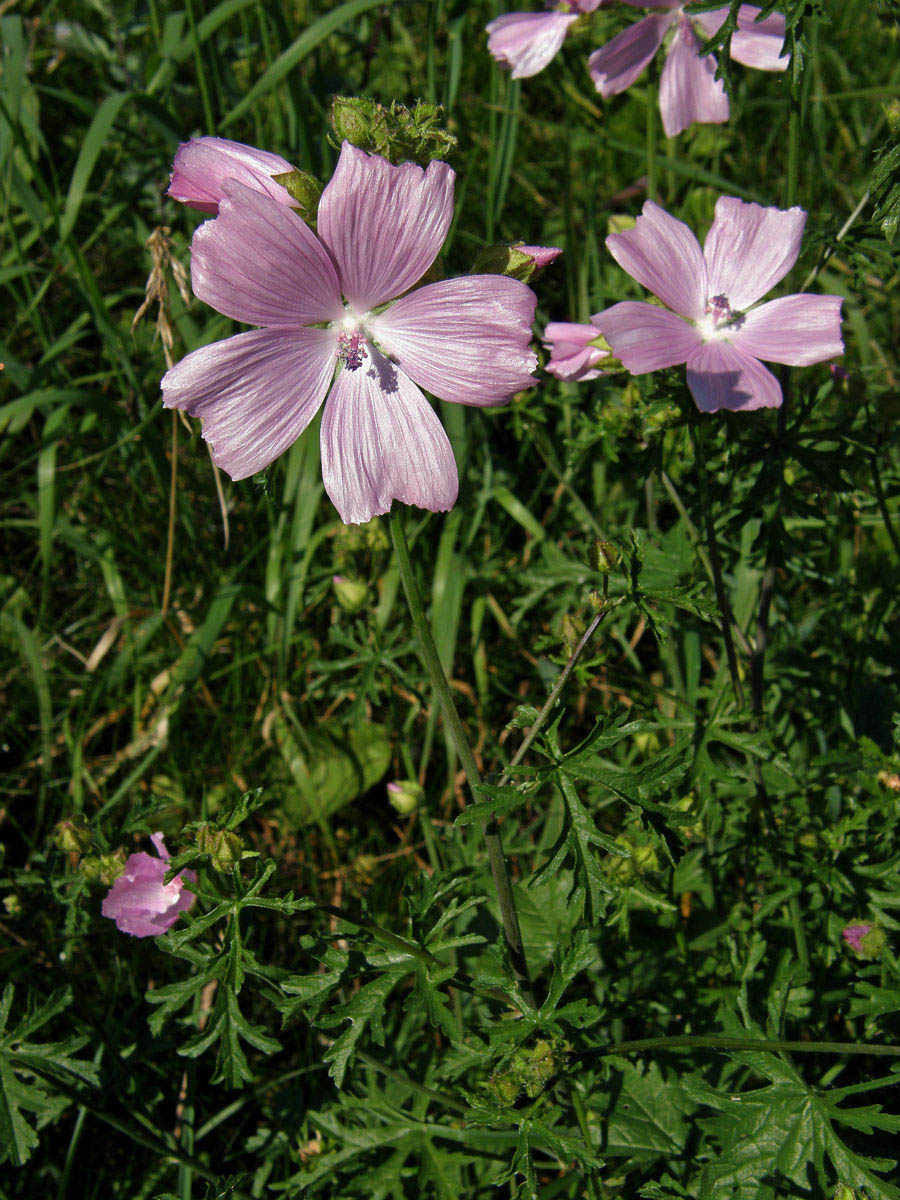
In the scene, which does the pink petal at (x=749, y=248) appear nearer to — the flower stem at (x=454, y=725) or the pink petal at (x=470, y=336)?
the pink petal at (x=470, y=336)

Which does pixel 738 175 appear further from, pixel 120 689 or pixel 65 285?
pixel 120 689

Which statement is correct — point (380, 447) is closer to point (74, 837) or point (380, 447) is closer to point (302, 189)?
point (302, 189)

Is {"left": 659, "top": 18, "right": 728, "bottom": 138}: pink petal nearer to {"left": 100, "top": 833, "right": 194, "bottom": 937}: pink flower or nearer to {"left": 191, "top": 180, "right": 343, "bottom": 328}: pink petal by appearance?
{"left": 191, "top": 180, "right": 343, "bottom": 328}: pink petal

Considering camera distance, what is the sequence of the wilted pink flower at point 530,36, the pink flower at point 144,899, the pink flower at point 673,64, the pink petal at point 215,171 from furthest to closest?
the wilted pink flower at point 530,36
the pink flower at point 673,64
the pink flower at point 144,899
the pink petal at point 215,171

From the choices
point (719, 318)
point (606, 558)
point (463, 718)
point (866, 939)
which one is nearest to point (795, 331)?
point (719, 318)

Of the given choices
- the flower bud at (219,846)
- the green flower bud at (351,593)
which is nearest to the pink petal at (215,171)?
the flower bud at (219,846)

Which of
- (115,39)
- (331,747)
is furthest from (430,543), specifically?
(115,39)

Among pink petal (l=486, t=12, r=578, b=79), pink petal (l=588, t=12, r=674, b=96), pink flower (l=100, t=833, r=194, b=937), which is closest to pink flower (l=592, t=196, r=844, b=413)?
pink petal (l=588, t=12, r=674, b=96)
